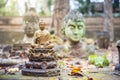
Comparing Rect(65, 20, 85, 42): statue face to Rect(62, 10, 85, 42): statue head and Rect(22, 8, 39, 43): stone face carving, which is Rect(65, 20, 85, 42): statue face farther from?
Rect(22, 8, 39, 43): stone face carving

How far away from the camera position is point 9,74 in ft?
22.8

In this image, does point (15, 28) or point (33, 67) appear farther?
point (15, 28)

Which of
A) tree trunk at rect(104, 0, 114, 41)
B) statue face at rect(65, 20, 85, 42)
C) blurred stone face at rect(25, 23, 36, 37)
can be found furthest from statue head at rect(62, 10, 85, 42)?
tree trunk at rect(104, 0, 114, 41)

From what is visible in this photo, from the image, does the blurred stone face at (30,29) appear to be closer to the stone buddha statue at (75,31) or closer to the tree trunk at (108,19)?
the stone buddha statue at (75,31)

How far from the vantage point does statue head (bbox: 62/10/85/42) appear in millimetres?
10523

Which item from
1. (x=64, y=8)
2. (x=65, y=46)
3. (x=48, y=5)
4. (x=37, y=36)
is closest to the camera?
(x=37, y=36)

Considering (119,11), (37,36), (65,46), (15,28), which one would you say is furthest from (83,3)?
(37,36)

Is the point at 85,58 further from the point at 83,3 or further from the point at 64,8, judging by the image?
the point at 83,3

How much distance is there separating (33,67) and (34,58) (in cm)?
22

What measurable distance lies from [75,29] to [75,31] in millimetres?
62

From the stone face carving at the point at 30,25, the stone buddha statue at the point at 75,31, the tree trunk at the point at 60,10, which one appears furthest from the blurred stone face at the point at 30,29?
the tree trunk at the point at 60,10

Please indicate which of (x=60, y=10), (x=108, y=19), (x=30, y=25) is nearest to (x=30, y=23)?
(x=30, y=25)

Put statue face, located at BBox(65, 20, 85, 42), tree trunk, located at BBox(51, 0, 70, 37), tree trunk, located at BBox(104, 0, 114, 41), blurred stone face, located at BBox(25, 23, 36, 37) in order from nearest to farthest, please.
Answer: statue face, located at BBox(65, 20, 85, 42)
blurred stone face, located at BBox(25, 23, 36, 37)
tree trunk, located at BBox(51, 0, 70, 37)
tree trunk, located at BBox(104, 0, 114, 41)

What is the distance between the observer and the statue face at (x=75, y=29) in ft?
34.5
